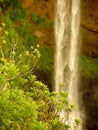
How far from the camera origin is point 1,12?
14.8 m

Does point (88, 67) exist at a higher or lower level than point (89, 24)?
lower

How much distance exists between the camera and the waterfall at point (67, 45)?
51.1 feet

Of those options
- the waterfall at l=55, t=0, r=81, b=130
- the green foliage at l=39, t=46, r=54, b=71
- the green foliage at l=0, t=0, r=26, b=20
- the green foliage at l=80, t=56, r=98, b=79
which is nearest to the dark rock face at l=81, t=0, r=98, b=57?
the waterfall at l=55, t=0, r=81, b=130

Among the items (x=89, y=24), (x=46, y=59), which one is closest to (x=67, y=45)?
(x=46, y=59)

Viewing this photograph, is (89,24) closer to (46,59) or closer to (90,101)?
(46,59)

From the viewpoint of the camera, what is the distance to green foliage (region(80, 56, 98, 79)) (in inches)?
619

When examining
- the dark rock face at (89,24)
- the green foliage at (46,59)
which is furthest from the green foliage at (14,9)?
the dark rock face at (89,24)

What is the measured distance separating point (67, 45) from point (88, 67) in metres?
1.21

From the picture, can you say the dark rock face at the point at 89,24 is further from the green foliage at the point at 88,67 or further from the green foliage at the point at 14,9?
the green foliage at the point at 14,9

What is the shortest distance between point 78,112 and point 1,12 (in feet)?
15.8

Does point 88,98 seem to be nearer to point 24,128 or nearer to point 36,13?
point 36,13

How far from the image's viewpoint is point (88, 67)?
16.0 m

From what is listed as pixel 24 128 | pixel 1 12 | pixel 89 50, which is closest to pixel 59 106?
pixel 24 128

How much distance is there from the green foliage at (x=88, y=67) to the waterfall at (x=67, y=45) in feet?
1.02
